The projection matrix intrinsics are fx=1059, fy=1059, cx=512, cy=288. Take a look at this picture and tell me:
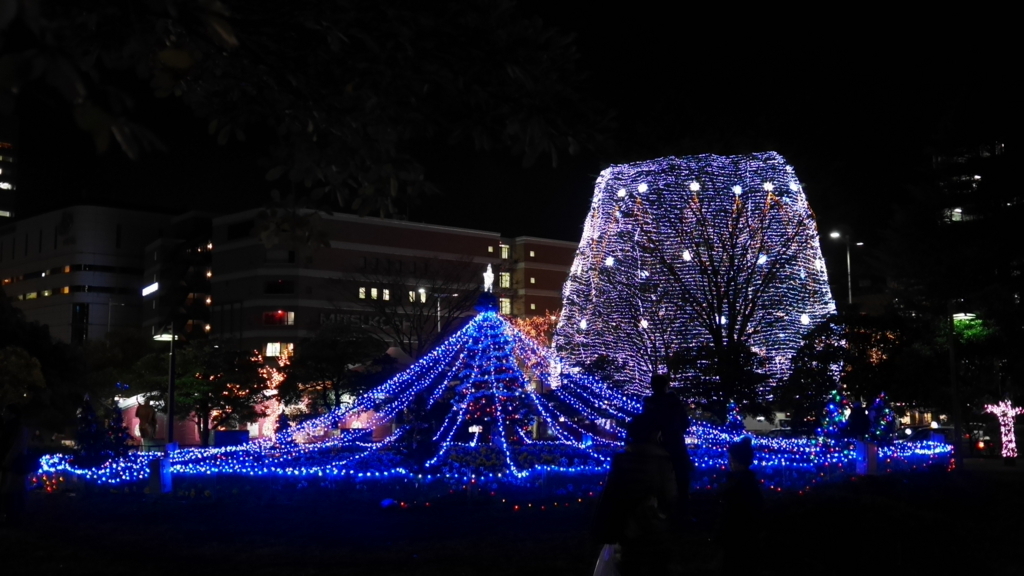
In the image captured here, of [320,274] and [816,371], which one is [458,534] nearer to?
[816,371]

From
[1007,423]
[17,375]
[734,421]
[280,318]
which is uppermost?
[280,318]

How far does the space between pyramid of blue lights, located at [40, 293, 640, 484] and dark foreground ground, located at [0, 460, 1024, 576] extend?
154 centimetres

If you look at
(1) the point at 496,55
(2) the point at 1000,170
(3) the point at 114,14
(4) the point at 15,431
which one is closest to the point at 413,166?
(1) the point at 496,55

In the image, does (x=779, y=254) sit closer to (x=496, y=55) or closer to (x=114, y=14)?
(x=496, y=55)

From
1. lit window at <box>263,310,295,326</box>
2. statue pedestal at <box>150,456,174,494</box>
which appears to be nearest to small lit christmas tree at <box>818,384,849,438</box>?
statue pedestal at <box>150,456,174,494</box>

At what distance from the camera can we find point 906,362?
27812 millimetres

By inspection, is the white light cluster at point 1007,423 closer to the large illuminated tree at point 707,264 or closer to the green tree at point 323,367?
the large illuminated tree at point 707,264

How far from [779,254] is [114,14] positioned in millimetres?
24818

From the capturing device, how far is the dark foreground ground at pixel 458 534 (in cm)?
754

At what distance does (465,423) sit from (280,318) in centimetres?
5670

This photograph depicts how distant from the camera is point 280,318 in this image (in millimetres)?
73500

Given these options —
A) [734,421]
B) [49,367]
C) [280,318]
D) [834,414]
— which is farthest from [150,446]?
[280,318]

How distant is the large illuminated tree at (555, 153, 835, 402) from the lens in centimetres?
2861

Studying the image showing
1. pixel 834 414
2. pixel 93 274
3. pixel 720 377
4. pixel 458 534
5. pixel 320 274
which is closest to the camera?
pixel 458 534
